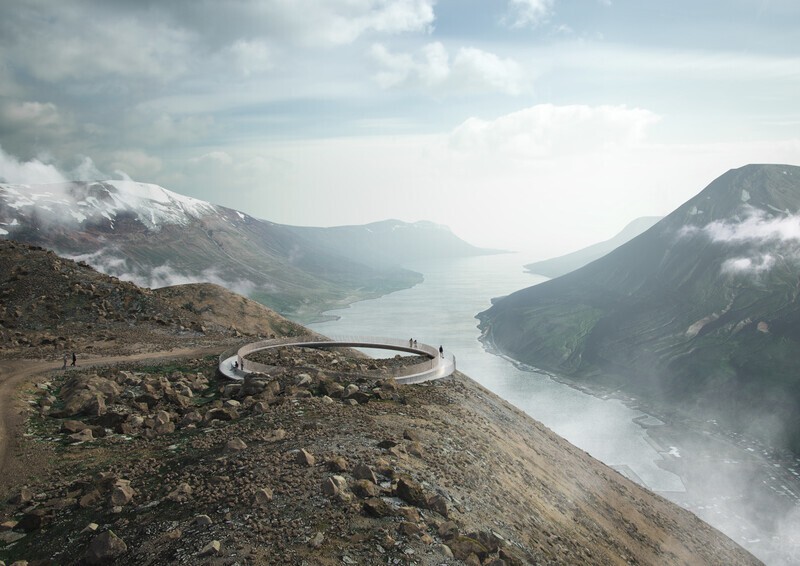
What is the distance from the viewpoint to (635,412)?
609ft

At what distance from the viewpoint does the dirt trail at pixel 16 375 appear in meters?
30.6

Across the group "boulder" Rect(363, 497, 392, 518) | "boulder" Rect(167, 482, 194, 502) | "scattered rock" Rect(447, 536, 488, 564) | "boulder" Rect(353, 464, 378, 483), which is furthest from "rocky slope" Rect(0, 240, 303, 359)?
"scattered rock" Rect(447, 536, 488, 564)

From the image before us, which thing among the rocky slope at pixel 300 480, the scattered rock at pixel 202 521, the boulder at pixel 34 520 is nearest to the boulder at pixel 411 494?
the rocky slope at pixel 300 480

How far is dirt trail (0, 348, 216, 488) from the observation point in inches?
1206

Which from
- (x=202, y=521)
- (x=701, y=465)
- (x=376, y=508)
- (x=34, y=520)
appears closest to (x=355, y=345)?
(x=376, y=508)

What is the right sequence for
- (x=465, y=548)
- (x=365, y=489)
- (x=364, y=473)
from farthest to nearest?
(x=364, y=473)
(x=365, y=489)
(x=465, y=548)

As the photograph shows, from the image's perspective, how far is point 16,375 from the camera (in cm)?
4419

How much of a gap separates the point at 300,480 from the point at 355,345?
40577 millimetres

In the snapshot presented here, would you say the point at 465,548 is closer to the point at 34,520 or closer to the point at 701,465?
the point at 34,520

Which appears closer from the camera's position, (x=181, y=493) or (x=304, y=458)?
(x=181, y=493)

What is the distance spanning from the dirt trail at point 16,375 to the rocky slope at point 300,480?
467 millimetres

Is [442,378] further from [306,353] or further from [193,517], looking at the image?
[193,517]

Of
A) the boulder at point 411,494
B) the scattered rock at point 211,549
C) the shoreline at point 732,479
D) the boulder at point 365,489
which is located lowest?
the shoreline at point 732,479

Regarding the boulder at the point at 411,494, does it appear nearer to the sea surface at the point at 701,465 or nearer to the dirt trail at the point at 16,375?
the dirt trail at the point at 16,375
